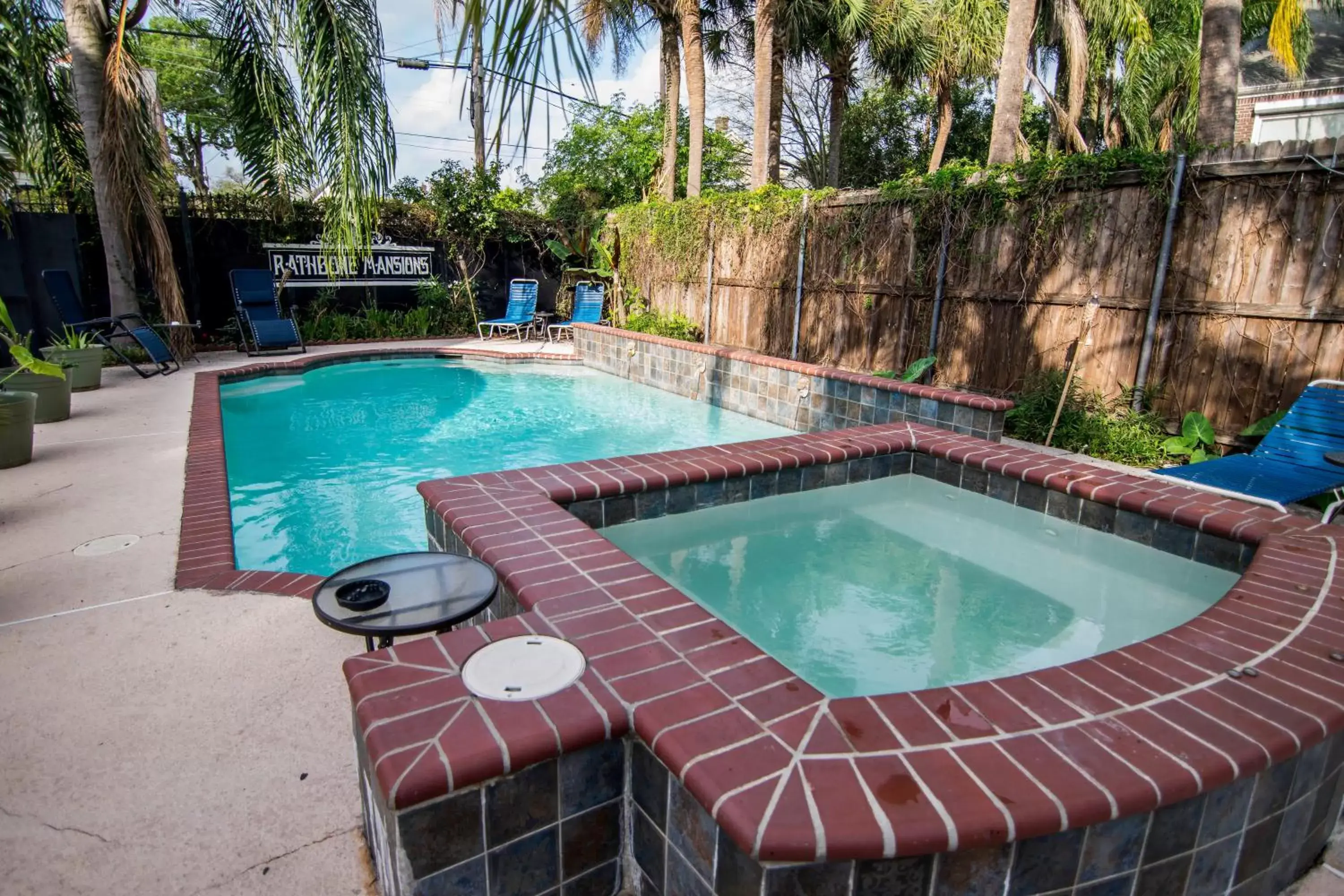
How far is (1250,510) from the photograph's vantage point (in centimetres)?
286

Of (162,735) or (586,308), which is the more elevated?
(586,308)

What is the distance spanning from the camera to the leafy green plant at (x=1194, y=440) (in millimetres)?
4750

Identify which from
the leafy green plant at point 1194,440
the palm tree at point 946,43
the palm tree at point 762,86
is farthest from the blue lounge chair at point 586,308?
the leafy green plant at point 1194,440

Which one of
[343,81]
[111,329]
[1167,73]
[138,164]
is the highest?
[1167,73]

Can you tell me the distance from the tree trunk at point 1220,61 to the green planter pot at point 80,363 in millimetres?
9714

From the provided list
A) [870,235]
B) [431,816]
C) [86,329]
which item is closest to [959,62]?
[870,235]

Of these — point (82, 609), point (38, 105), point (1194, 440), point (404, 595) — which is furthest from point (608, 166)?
point (404, 595)

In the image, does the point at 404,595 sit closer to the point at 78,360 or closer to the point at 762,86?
A: the point at 78,360

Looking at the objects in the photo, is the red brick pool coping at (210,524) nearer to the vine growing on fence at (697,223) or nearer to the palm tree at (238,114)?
the palm tree at (238,114)

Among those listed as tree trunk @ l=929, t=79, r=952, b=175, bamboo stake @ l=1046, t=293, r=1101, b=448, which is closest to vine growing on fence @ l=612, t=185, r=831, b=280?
bamboo stake @ l=1046, t=293, r=1101, b=448

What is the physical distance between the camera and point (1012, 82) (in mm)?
7898

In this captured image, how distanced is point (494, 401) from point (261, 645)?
546 centimetres

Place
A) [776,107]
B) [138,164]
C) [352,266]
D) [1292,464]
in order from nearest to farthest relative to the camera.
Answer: [1292,464], [138,164], [352,266], [776,107]

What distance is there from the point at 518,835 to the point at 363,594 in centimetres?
74
